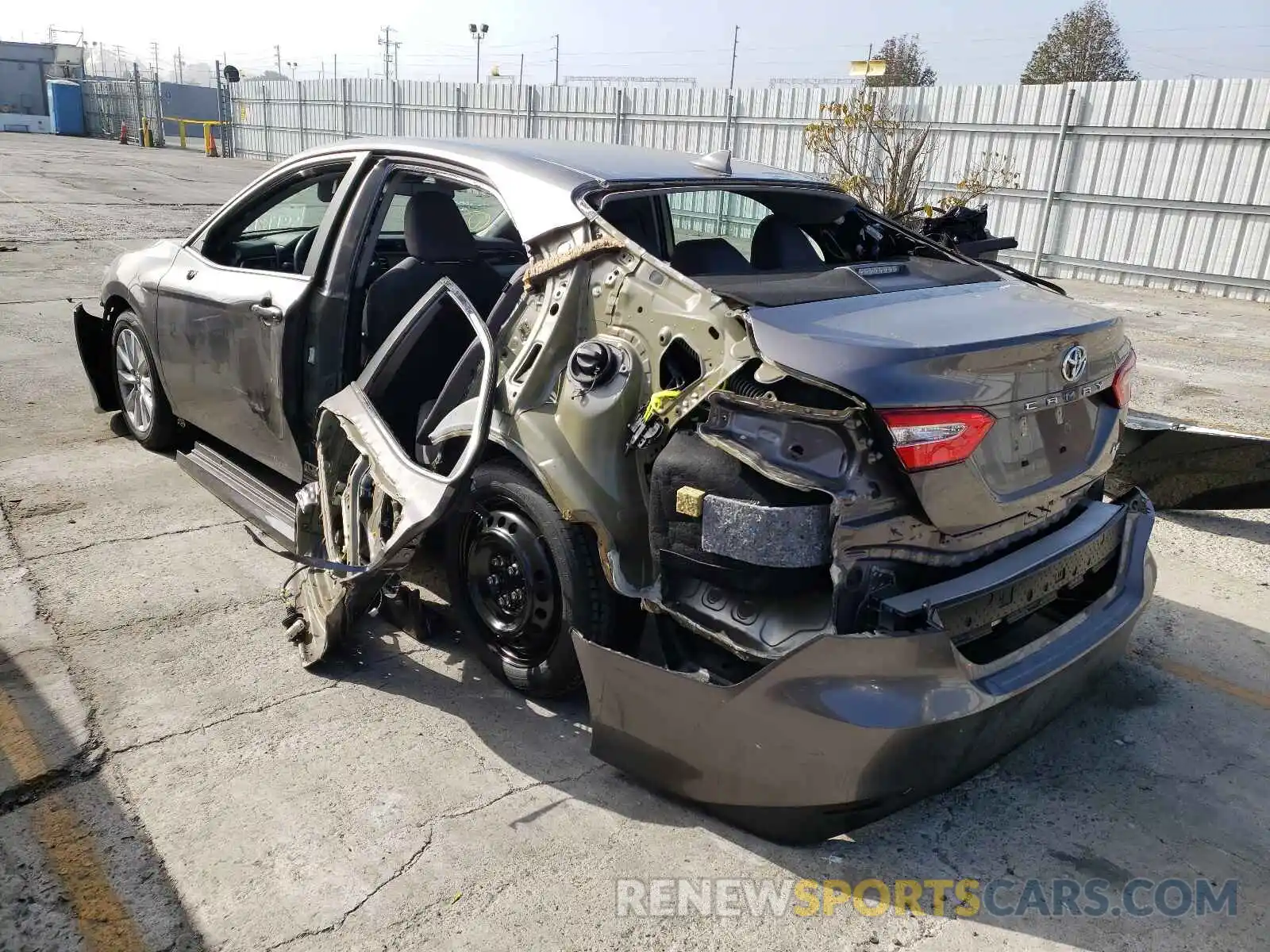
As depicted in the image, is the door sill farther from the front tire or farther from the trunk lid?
the trunk lid

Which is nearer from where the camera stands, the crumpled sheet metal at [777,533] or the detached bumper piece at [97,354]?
the crumpled sheet metal at [777,533]

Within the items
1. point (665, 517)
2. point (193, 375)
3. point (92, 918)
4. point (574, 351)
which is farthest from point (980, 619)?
point (193, 375)

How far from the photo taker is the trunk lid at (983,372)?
237 cm

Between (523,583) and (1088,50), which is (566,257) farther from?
(1088,50)

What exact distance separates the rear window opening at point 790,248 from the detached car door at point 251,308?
4.42ft

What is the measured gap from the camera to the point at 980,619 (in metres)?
2.60

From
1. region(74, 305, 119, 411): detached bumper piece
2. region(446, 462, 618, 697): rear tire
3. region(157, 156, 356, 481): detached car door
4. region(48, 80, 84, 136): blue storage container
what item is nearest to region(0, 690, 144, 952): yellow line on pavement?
region(446, 462, 618, 697): rear tire

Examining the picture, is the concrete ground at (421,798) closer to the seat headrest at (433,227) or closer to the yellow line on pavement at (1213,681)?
the yellow line on pavement at (1213,681)

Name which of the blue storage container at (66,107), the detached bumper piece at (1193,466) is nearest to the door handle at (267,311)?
the detached bumper piece at (1193,466)

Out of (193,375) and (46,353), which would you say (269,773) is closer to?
(193,375)

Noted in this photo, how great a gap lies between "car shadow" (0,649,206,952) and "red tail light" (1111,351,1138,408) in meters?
3.00

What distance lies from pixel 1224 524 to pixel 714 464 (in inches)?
162

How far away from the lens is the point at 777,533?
7.79 ft

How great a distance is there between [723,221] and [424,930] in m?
6.09
